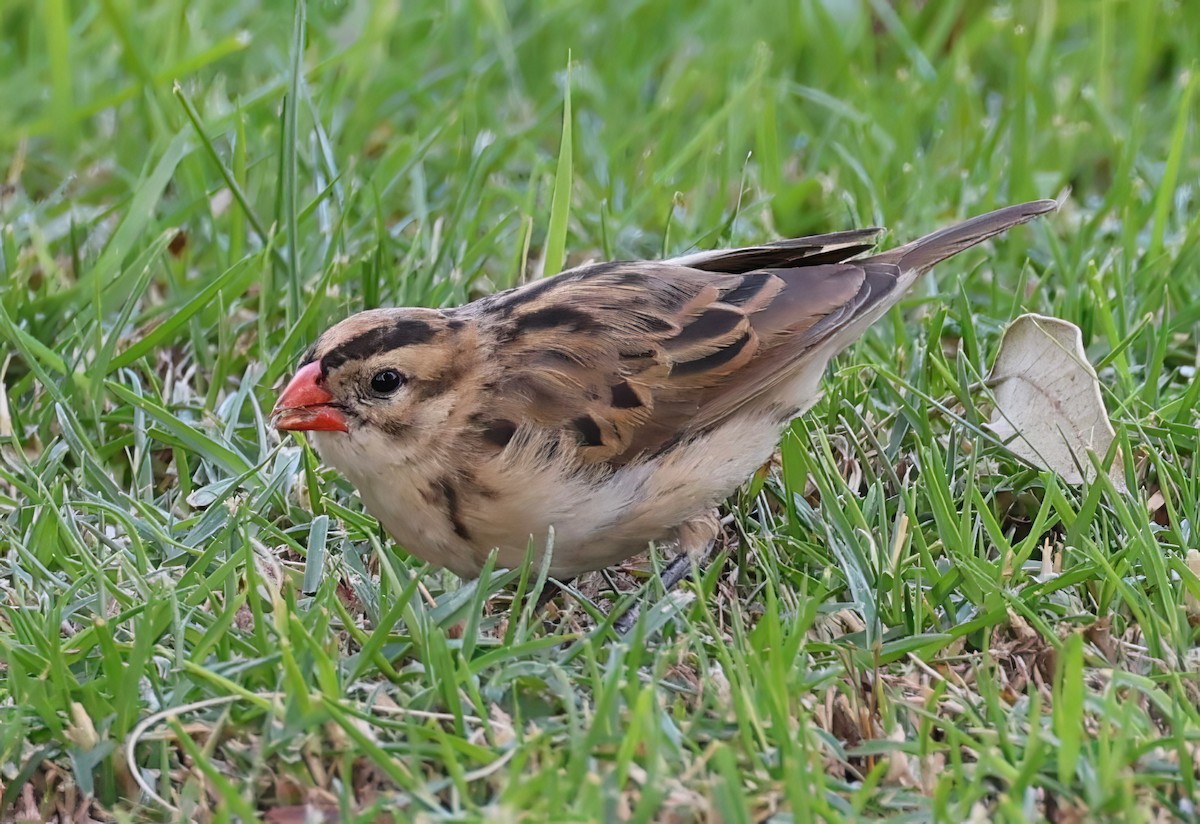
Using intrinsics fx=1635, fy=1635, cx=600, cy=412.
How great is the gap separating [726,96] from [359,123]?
166 centimetres

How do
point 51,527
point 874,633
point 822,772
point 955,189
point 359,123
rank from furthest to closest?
point 359,123 < point 955,189 < point 51,527 < point 874,633 < point 822,772

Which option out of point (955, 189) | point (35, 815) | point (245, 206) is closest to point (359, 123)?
point (245, 206)

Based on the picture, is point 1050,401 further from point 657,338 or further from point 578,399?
point 578,399

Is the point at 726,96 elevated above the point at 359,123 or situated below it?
below

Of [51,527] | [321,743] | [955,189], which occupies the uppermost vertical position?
[51,527]

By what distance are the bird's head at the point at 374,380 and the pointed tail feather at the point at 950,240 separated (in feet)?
4.71

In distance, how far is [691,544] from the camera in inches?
177

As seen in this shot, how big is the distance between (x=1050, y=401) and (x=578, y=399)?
1474 millimetres

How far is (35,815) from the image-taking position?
11.6 ft

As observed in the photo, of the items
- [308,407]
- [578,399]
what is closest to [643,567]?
[578,399]

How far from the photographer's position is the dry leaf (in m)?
4.70

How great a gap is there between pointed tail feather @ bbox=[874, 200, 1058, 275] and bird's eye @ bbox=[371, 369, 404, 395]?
5.02 ft

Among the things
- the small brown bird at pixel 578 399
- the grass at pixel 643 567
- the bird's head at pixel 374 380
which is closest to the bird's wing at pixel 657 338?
the small brown bird at pixel 578 399

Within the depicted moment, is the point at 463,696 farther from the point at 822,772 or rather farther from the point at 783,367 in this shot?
the point at 783,367
